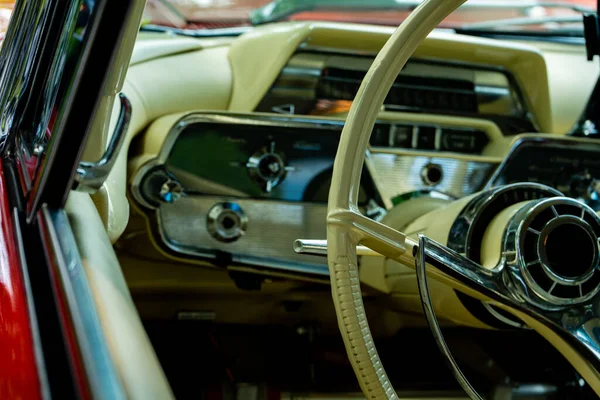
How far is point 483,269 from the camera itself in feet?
3.18

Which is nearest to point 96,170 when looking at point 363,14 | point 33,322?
point 33,322

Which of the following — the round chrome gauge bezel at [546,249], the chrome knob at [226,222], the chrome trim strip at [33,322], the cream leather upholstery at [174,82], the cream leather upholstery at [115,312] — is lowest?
the chrome knob at [226,222]

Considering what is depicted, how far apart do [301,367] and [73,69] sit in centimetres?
123

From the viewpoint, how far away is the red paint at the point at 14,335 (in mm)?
630

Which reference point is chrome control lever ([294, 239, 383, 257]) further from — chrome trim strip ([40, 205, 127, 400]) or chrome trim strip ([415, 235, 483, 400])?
chrome trim strip ([40, 205, 127, 400])

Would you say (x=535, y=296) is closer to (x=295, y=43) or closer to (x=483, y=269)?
(x=483, y=269)

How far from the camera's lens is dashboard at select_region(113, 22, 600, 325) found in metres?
1.68

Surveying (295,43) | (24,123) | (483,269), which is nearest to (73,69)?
(24,123)

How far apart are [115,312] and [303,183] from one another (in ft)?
3.48

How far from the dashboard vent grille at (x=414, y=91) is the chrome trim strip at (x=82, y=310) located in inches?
43.9

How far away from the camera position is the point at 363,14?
8.08ft

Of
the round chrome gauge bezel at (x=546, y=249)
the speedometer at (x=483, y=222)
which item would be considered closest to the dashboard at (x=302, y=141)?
the speedometer at (x=483, y=222)

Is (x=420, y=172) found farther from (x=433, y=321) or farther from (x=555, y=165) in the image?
(x=433, y=321)

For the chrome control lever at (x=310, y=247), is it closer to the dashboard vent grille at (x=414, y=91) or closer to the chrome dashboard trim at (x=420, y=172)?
the chrome dashboard trim at (x=420, y=172)
